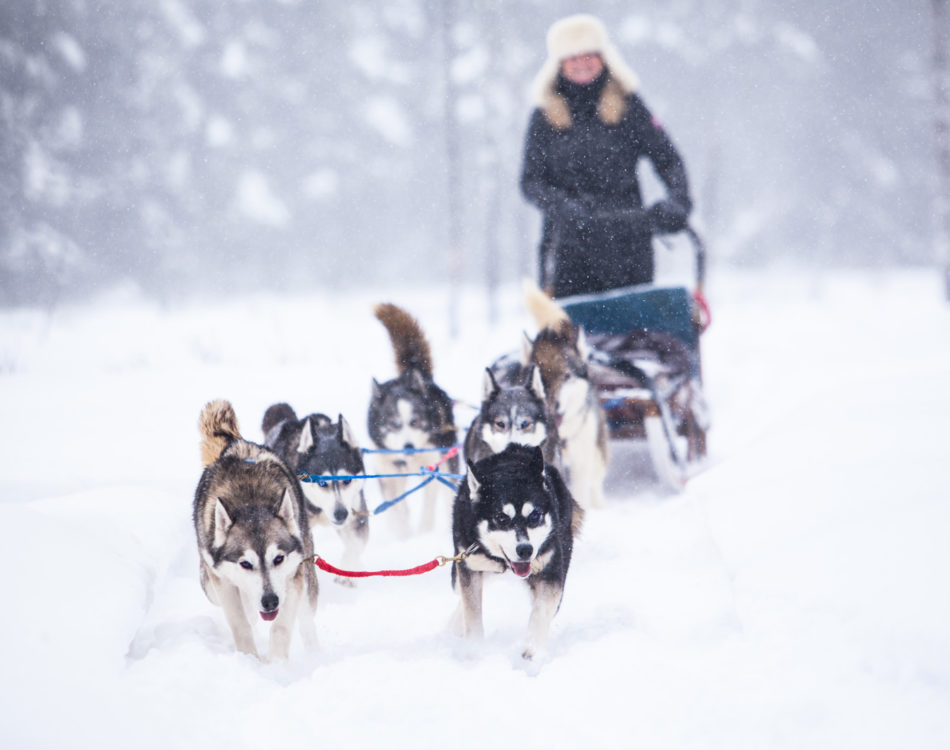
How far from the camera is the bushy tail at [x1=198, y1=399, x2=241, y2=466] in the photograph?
2.52 metres

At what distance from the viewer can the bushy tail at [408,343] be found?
12.3 feet

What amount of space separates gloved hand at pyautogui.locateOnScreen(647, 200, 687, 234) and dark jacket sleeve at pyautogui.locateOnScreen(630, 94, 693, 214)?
0.59 feet

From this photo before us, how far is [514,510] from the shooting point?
212cm

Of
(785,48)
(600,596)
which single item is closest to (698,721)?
(600,596)

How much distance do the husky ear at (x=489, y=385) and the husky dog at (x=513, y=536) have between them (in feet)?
2.79

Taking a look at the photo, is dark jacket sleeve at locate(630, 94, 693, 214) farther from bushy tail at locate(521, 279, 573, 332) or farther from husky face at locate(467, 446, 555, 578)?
husky face at locate(467, 446, 555, 578)

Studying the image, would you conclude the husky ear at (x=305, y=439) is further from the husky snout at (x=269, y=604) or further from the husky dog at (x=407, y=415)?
the husky snout at (x=269, y=604)

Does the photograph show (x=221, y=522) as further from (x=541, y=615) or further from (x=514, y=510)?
(x=541, y=615)

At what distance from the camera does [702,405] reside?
4297 mm

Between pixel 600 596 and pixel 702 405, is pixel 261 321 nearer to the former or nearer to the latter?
pixel 702 405

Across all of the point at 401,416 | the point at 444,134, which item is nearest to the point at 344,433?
the point at 401,416

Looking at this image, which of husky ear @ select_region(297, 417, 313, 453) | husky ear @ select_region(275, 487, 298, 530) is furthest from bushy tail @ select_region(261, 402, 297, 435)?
husky ear @ select_region(275, 487, 298, 530)

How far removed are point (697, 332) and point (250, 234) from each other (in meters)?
16.0

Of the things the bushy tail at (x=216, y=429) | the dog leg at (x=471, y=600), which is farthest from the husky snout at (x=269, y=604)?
the bushy tail at (x=216, y=429)
